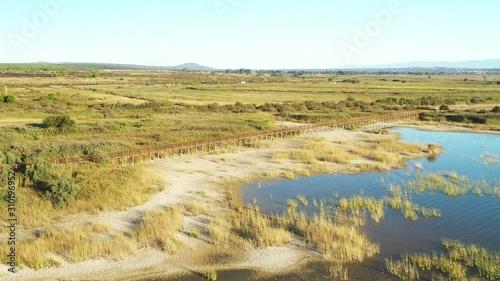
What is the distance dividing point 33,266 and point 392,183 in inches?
795

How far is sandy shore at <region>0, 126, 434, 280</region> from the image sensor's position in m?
13.9

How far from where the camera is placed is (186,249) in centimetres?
1572

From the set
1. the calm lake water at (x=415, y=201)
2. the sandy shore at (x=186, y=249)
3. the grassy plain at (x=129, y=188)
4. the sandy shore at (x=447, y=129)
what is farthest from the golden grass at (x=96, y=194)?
Result: the sandy shore at (x=447, y=129)

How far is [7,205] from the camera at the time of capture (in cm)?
1905

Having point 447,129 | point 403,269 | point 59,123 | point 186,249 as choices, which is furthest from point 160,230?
point 447,129

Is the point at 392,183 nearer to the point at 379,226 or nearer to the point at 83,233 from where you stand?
the point at 379,226

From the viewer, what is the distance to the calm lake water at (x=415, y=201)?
16391 mm

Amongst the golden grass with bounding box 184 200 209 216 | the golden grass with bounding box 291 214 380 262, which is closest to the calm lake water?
the golden grass with bounding box 291 214 380 262

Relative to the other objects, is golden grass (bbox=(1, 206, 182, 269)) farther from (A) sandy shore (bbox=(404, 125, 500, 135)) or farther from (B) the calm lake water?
(A) sandy shore (bbox=(404, 125, 500, 135))

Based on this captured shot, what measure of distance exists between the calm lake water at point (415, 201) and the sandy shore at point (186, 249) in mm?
2298

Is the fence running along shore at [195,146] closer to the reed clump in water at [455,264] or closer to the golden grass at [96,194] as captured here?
the golden grass at [96,194]

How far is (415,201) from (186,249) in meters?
12.9

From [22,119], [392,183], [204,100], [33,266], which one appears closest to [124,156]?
[33,266]

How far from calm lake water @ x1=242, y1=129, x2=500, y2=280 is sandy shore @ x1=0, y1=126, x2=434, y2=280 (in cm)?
230
